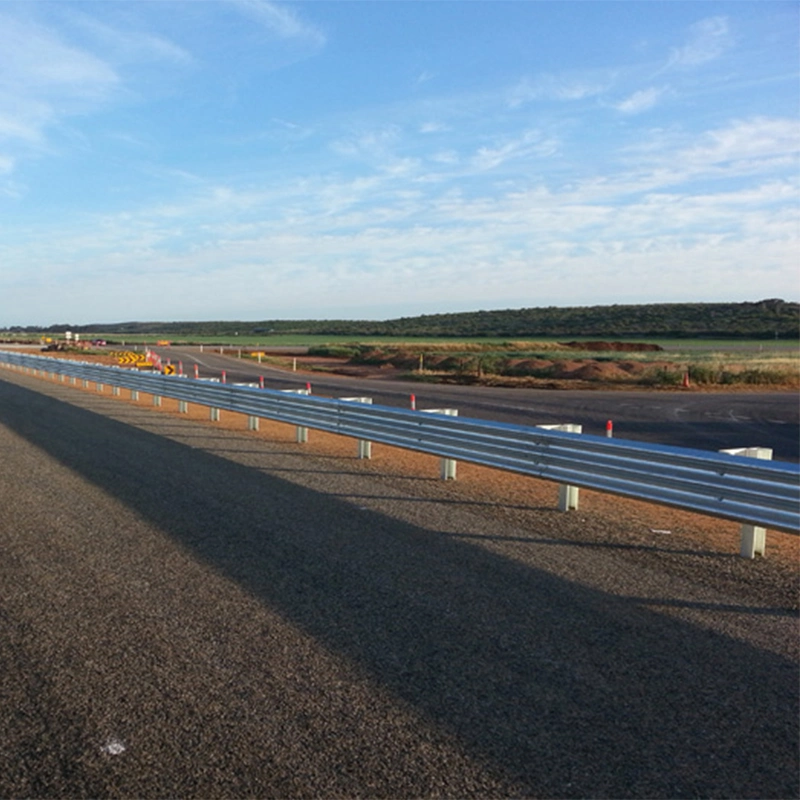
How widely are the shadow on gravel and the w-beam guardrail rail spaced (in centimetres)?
153

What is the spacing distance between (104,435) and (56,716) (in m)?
Answer: 12.5

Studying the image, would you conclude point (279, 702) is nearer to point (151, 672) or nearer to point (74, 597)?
point (151, 672)

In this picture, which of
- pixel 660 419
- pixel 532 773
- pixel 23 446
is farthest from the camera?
pixel 660 419

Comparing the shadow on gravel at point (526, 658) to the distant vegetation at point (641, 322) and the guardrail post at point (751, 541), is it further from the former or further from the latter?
the distant vegetation at point (641, 322)

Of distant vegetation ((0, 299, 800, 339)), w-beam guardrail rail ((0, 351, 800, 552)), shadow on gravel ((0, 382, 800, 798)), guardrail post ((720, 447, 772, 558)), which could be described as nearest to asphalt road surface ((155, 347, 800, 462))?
w-beam guardrail rail ((0, 351, 800, 552))

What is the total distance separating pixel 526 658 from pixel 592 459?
3.97 m

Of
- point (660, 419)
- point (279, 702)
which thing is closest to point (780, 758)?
point (279, 702)

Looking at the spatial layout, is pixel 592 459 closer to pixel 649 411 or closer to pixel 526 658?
pixel 526 658

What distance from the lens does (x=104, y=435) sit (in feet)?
53.3

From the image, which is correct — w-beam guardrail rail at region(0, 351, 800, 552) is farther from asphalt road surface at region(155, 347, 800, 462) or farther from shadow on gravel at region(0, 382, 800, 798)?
asphalt road surface at region(155, 347, 800, 462)

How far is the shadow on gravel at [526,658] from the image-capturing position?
3.92 meters

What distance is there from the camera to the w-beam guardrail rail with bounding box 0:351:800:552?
23.1 ft

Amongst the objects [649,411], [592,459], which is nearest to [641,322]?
[649,411]

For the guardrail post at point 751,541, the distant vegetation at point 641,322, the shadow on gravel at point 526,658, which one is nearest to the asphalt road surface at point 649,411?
the guardrail post at point 751,541
